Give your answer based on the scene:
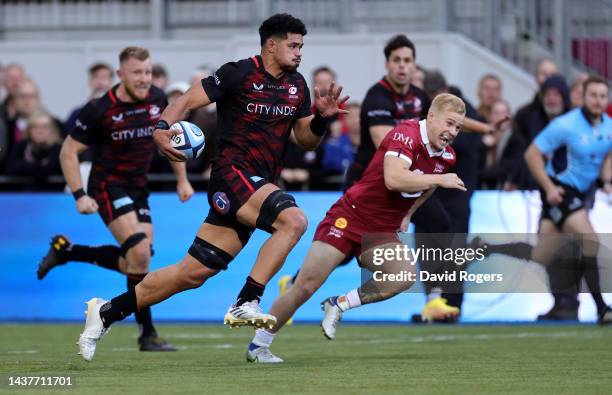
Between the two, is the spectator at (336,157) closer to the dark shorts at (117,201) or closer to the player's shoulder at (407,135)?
the dark shorts at (117,201)

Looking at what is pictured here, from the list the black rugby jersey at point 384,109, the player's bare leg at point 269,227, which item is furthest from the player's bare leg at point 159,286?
the black rugby jersey at point 384,109

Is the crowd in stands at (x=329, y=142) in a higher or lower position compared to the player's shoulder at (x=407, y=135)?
lower

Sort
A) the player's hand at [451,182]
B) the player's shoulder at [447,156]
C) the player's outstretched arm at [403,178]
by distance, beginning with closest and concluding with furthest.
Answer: the player's hand at [451,182]
the player's outstretched arm at [403,178]
the player's shoulder at [447,156]

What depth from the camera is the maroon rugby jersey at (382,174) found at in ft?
35.1

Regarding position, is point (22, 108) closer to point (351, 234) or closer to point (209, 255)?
point (351, 234)

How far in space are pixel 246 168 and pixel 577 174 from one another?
579 centimetres

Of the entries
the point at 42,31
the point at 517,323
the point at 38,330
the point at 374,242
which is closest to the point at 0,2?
the point at 42,31

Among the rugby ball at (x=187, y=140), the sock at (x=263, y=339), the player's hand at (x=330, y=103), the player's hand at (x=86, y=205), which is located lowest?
the sock at (x=263, y=339)

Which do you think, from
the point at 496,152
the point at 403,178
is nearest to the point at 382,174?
the point at 403,178

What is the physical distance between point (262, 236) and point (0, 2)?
10.6 metres

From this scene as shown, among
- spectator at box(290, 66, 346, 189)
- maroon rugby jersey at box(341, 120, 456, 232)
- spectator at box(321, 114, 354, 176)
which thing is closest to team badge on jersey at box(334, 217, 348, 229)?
maroon rugby jersey at box(341, 120, 456, 232)

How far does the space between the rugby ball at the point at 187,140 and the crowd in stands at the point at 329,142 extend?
21.5 ft

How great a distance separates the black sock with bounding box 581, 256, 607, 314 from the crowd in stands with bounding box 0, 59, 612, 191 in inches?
56.5

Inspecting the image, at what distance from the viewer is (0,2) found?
24.5m
